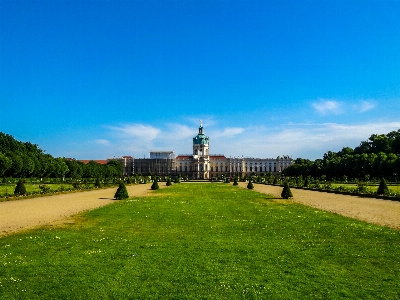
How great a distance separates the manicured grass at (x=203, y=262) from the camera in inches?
227

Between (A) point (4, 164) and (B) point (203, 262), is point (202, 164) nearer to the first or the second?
(A) point (4, 164)

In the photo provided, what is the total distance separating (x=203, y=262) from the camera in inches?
287

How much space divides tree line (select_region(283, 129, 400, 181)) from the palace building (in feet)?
188

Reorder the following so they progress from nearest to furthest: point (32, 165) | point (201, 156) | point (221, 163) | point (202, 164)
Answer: point (32, 165) → point (202, 164) → point (201, 156) → point (221, 163)

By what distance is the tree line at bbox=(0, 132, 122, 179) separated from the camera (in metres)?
52.2

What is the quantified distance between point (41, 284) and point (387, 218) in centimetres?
1237

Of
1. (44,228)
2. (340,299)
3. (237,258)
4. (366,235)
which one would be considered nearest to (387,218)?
(366,235)

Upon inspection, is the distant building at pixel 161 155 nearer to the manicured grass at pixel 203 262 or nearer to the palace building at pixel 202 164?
the palace building at pixel 202 164

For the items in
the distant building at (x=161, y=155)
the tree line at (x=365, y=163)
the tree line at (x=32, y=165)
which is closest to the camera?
the tree line at (x=32, y=165)

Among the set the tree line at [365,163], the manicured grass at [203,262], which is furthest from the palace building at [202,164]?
the manicured grass at [203,262]

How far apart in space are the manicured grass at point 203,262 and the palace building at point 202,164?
441 ft

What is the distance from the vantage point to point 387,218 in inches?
561

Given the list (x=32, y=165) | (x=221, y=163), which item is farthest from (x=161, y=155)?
(x=32, y=165)

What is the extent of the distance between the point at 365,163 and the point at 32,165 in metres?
49.3
